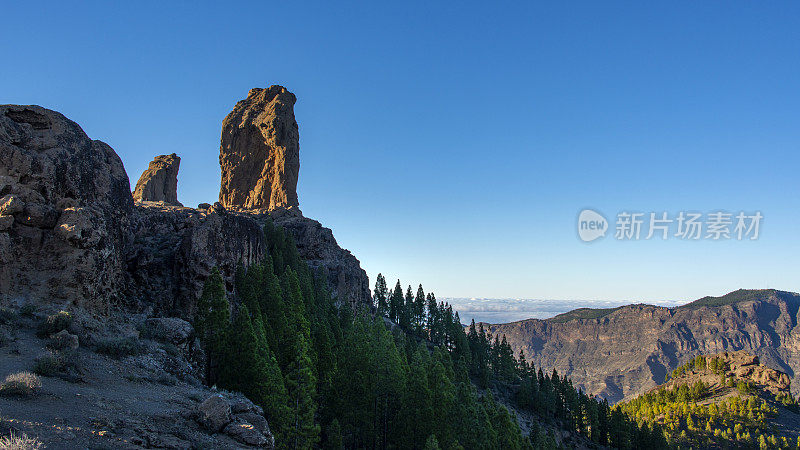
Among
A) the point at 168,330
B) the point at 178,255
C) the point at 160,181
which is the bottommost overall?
the point at 168,330

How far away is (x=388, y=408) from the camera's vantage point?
A: 1436 inches

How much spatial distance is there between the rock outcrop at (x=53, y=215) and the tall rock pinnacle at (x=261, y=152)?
72.4 meters

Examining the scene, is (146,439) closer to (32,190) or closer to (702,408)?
(32,190)

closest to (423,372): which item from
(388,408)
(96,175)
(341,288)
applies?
(388,408)

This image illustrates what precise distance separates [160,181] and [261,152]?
25.6 metres

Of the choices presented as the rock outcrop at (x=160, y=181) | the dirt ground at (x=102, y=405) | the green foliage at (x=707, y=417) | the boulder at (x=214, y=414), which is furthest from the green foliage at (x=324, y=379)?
the green foliage at (x=707, y=417)

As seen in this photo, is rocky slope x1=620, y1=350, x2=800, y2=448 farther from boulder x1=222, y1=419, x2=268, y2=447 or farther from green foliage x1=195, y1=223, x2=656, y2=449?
boulder x1=222, y1=419, x2=268, y2=447

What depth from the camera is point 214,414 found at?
15.6 m

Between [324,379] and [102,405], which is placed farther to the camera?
[324,379]

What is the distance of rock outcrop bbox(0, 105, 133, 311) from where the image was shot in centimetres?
2105

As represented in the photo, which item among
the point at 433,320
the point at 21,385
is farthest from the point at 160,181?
the point at 21,385

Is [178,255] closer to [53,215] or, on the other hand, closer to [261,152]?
[53,215]

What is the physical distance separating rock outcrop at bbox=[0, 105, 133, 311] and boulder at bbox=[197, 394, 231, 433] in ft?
39.7

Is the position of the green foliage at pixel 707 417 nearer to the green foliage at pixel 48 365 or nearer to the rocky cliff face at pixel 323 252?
the rocky cliff face at pixel 323 252
